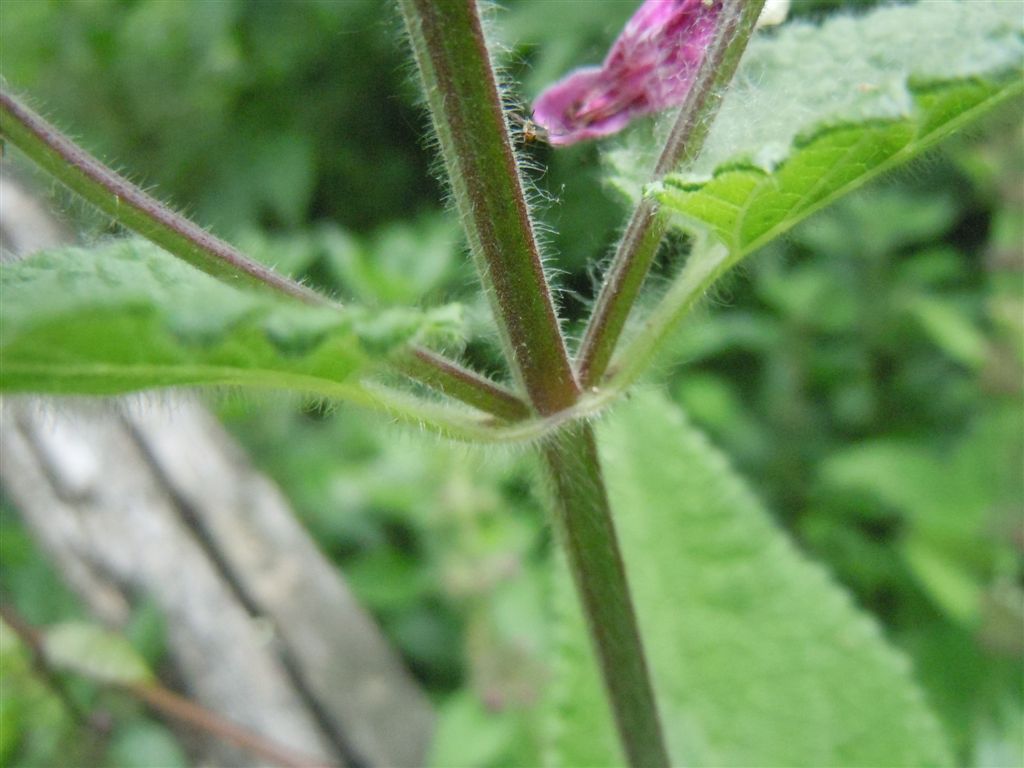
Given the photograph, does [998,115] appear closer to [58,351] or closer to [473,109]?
[473,109]

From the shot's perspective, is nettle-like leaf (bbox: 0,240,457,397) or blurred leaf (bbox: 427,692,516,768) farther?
blurred leaf (bbox: 427,692,516,768)

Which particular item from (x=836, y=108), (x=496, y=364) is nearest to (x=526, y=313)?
(x=836, y=108)

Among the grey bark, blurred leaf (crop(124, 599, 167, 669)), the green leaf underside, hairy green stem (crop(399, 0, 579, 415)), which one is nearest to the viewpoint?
hairy green stem (crop(399, 0, 579, 415))

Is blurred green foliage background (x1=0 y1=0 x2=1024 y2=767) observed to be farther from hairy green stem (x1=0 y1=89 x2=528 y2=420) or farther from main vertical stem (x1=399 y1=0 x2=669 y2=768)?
hairy green stem (x1=0 y1=89 x2=528 y2=420)

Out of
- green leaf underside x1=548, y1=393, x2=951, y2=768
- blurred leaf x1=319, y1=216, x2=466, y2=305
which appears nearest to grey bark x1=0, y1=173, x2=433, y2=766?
blurred leaf x1=319, y1=216, x2=466, y2=305

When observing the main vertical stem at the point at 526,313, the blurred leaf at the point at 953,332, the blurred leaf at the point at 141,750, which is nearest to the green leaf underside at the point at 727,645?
the main vertical stem at the point at 526,313

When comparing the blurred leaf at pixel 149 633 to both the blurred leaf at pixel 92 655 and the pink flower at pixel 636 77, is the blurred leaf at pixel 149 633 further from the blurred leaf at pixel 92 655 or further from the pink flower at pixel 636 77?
the pink flower at pixel 636 77
